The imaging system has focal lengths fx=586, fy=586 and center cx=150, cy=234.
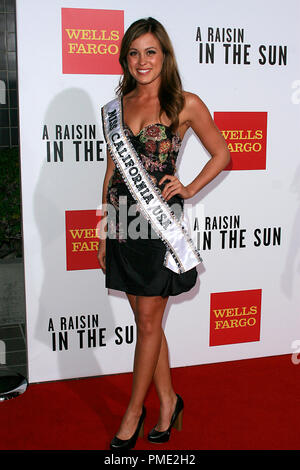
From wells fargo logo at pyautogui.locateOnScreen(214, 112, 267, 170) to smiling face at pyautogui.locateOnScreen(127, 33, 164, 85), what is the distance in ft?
3.08

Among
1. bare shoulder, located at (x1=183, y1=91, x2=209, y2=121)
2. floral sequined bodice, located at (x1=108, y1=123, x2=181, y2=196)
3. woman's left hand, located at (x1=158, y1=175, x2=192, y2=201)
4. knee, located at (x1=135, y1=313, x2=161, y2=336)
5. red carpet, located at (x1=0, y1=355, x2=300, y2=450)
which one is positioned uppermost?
bare shoulder, located at (x1=183, y1=91, x2=209, y2=121)

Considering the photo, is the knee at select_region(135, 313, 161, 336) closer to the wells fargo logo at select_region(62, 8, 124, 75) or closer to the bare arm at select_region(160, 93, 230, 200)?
the bare arm at select_region(160, 93, 230, 200)

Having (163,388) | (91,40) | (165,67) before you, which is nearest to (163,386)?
Result: (163,388)

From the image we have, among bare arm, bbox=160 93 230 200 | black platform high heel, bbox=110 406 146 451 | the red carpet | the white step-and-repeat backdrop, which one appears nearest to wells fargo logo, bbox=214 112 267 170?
the white step-and-repeat backdrop

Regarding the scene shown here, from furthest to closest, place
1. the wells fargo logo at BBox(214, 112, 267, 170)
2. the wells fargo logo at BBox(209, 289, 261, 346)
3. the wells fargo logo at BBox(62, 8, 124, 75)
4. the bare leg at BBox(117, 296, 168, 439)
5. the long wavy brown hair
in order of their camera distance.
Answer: the wells fargo logo at BBox(209, 289, 261, 346)
the wells fargo logo at BBox(214, 112, 267, 170)
the wells fargo logo at BBox(62, 8, 124, 75)
the bare leg at BBox(117, 296, 168, 439)
the long wavy brown hair

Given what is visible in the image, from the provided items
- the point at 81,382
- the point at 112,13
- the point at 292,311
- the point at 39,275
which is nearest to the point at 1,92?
the point at 112,13

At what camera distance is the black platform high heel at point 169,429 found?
244 centimetres

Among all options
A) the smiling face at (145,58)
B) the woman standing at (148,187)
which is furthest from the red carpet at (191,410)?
the smiling face at (145,58)

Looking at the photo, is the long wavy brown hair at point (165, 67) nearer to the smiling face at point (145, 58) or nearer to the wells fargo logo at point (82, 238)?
the smiling face at point (145, 58)

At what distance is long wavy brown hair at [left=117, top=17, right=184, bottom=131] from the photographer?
2.19 metres

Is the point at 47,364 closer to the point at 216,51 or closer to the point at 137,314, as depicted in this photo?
the point at 137,314

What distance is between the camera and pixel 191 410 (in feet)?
9.04

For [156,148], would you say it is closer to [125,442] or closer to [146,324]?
[146,324]

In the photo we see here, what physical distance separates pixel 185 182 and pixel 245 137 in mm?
419
